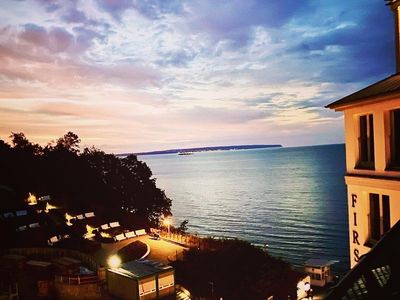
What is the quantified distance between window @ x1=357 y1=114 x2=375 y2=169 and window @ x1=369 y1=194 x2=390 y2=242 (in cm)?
107

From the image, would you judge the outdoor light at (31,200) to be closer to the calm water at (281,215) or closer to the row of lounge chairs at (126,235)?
the row of lounge chairs at (126,235)

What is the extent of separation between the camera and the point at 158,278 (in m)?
21.2

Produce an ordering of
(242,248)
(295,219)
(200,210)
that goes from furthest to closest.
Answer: (200,210) → (295,219) → (242,248)

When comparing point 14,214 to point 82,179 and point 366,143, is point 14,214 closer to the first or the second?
point 82,179

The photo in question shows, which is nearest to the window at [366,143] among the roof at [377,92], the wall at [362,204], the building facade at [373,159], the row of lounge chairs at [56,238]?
the building facade at [373,159]

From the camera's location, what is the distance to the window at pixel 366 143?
40.2ft

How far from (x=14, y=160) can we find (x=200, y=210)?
5959cm

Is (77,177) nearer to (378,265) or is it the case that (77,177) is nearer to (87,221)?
(87,221)

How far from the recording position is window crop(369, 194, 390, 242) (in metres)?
11.7

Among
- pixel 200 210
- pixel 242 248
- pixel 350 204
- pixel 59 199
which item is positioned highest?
pixel 350 204

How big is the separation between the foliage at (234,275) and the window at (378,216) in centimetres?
1604

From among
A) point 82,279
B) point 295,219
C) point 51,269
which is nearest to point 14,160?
point 51,269

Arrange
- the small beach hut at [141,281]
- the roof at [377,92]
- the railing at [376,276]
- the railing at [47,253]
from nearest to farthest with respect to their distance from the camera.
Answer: the railing at [376,276], the roof at [377,92], the small beach hut at [141,281], the railing at [47,253]

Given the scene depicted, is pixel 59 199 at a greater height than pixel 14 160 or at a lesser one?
lesser
